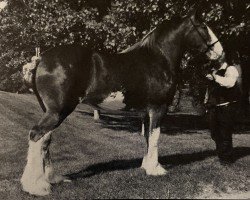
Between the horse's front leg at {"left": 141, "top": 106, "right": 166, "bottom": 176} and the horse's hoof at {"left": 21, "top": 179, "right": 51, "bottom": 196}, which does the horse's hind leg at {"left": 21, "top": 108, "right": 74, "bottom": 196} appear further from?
the horse's front leg at {"left": 141, "top": 106, "right": 166, "bottom": 176}

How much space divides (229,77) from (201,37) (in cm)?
109

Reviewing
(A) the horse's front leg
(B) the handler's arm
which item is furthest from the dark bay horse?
(B) the handler's arm

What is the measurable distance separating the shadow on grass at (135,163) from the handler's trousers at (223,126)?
2.68ft

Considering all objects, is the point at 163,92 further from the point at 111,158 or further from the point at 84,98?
the point at 111,158

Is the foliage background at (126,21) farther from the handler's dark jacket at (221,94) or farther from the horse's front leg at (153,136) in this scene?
the horse's front leg at (153,136)

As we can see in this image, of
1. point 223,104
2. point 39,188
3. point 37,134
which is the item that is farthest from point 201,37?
point 39,188

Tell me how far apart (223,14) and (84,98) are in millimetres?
9044

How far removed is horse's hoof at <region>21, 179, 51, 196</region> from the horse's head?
159 inches

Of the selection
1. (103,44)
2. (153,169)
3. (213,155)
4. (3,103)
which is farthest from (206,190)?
(3,103)

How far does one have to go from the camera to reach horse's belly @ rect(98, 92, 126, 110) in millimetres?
8289

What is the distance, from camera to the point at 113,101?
8.37 metres

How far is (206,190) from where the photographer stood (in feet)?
26.9

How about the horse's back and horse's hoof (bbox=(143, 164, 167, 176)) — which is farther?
horse's hoof (bbox=(143, 164, 167, 176))

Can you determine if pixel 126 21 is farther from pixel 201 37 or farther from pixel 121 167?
pixel 201 37
